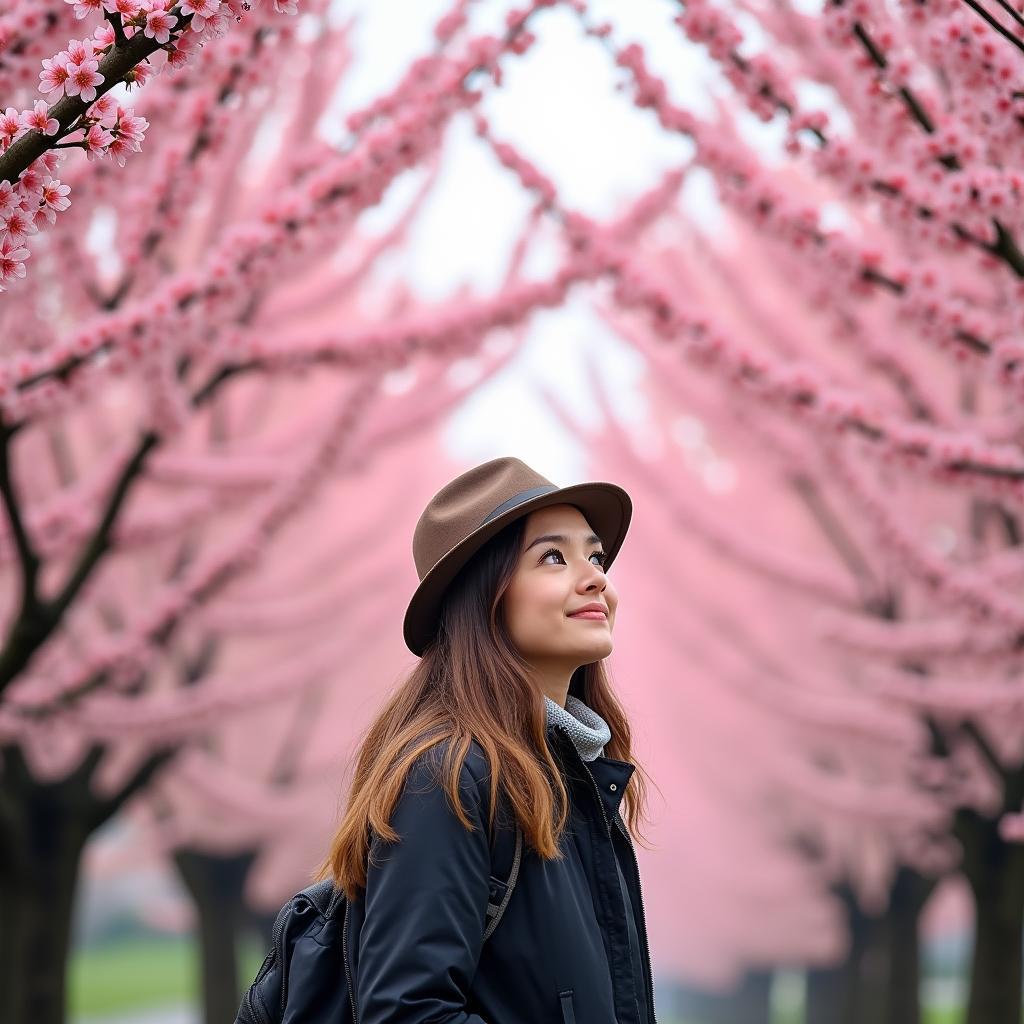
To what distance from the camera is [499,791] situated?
212cm

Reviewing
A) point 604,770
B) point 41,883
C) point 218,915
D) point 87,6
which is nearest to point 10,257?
point 87,6

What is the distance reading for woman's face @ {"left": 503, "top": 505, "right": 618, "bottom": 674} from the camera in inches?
93.4

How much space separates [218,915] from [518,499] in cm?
1140

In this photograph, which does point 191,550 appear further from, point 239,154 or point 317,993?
point 317,993

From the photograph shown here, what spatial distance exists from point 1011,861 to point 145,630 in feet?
16.5

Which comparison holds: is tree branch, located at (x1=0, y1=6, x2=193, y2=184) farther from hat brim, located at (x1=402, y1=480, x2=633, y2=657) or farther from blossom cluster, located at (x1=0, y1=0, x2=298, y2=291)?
hat brim, located at (x1=402, y1=480, x2=633, y2=657)

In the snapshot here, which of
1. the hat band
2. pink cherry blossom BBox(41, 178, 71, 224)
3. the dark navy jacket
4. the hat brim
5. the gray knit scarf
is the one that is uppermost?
pink cherry blossom BBox(41, 178, 71, 224)

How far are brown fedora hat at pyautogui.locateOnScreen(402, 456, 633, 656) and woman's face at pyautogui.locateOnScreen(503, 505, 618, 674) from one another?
0.06 m

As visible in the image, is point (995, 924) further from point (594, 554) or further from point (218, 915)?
point (218, 915)

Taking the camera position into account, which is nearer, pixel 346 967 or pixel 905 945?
pixel 346 967

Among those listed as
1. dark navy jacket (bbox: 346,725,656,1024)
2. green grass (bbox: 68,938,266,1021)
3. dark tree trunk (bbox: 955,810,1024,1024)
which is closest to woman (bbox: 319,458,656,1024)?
dark navy jacket (bbox: 346,725,656,1024)

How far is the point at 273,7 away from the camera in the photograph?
2.26m

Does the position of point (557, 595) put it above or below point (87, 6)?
below

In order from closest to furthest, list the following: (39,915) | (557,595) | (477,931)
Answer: (477,931) → (557,595) → (39,915)
